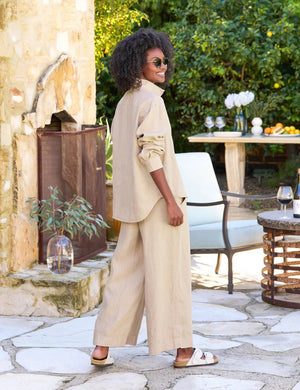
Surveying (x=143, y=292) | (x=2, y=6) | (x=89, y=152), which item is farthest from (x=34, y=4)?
(x=143, y=292)

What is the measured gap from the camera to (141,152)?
3.58m

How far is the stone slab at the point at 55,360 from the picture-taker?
3.89 m

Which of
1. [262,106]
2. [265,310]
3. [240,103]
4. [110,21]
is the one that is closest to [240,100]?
[240,103]

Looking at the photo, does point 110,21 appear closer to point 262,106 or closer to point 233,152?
point 233,152

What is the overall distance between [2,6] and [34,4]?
230 millimetres

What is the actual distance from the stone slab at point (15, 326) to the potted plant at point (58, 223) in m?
0.36

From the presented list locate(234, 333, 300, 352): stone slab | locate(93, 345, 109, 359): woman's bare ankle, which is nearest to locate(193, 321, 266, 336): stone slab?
locate(234, 333, 300, 352): stone slab

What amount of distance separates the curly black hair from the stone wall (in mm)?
1367

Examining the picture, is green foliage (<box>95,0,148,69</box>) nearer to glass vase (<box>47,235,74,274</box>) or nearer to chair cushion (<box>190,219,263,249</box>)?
chair cushion (<box>190,219,263,249</box>)

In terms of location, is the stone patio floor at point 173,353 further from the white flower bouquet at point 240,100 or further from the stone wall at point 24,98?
the white flower bouquet at point 240,100

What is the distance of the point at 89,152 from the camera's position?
553 cm

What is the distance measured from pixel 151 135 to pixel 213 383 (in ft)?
3.71

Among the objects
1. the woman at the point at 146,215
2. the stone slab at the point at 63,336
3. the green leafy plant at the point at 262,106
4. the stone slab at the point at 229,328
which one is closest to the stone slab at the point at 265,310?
the stone slab at the point at 229,328

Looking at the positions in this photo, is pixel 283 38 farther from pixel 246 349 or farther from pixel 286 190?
pixel 246 349
